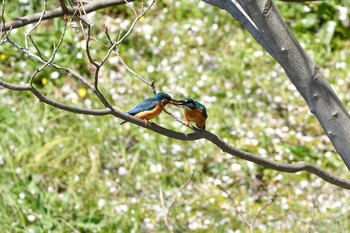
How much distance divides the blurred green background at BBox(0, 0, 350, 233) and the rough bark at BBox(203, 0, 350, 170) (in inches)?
54.8

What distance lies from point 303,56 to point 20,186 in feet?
9.11

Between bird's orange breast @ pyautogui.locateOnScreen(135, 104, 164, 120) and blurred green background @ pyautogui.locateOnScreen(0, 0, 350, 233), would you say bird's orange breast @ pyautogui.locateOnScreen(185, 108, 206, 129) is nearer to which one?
bird's orange breast @ pyautogui.locateOnScreen(135, 104, 164, 120)

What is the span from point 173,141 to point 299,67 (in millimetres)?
2851

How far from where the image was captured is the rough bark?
2.10m

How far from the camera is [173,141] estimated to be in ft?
16.3

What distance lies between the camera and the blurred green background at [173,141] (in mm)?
4363

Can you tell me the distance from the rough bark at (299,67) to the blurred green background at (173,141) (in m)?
1.39

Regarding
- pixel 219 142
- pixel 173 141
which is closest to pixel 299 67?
pixel 219 142

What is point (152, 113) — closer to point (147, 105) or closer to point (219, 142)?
point (147, 105)

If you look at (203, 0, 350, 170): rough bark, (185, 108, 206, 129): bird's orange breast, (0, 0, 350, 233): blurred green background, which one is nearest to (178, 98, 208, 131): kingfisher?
(185, 108, 206, 129): bird's orange breast

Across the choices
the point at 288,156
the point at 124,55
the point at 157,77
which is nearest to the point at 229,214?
the point at 288,156

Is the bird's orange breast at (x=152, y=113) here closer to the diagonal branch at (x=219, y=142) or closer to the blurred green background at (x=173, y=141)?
the diagonal branch at (x=219, y=142)

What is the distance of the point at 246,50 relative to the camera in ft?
19.7

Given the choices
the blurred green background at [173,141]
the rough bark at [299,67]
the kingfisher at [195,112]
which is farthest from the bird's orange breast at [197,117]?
the blurred green background at [173,141]
